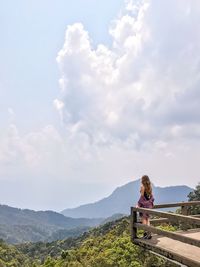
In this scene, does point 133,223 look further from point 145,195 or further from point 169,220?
point 169,220

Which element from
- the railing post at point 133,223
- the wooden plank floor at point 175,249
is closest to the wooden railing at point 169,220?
the railing post at point 133,223

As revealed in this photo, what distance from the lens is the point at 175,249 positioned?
9.75 meters

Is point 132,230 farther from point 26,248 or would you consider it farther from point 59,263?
point 26,248

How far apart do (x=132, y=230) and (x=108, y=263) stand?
35.1 meters

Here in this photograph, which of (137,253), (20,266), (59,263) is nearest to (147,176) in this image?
(137,253)

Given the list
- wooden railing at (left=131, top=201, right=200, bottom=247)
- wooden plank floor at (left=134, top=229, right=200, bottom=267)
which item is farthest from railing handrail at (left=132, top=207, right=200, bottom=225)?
wooden plank floor at (left=134, top=229, right=200, bottom=267)

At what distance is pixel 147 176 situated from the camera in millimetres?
11500

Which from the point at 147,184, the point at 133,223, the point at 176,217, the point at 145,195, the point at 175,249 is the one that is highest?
the point at 147,184

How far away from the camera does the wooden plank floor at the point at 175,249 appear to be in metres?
8.67

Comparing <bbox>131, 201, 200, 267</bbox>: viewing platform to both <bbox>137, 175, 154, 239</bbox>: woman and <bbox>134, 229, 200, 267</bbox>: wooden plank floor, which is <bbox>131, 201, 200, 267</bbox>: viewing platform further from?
<bbox>137, 175, 154, 239</bbox>: woman

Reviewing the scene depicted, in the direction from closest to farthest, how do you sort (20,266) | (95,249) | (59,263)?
(95,249), (59,263), (20,266)

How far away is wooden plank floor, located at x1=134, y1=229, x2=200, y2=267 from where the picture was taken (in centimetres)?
867

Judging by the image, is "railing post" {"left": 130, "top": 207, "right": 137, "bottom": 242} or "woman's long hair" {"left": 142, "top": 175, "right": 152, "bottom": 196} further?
"woman's long hair" {"left": 142, "top": 175, "right": 152, "bottom": 196}

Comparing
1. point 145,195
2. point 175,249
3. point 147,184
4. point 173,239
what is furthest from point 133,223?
point 173,239
